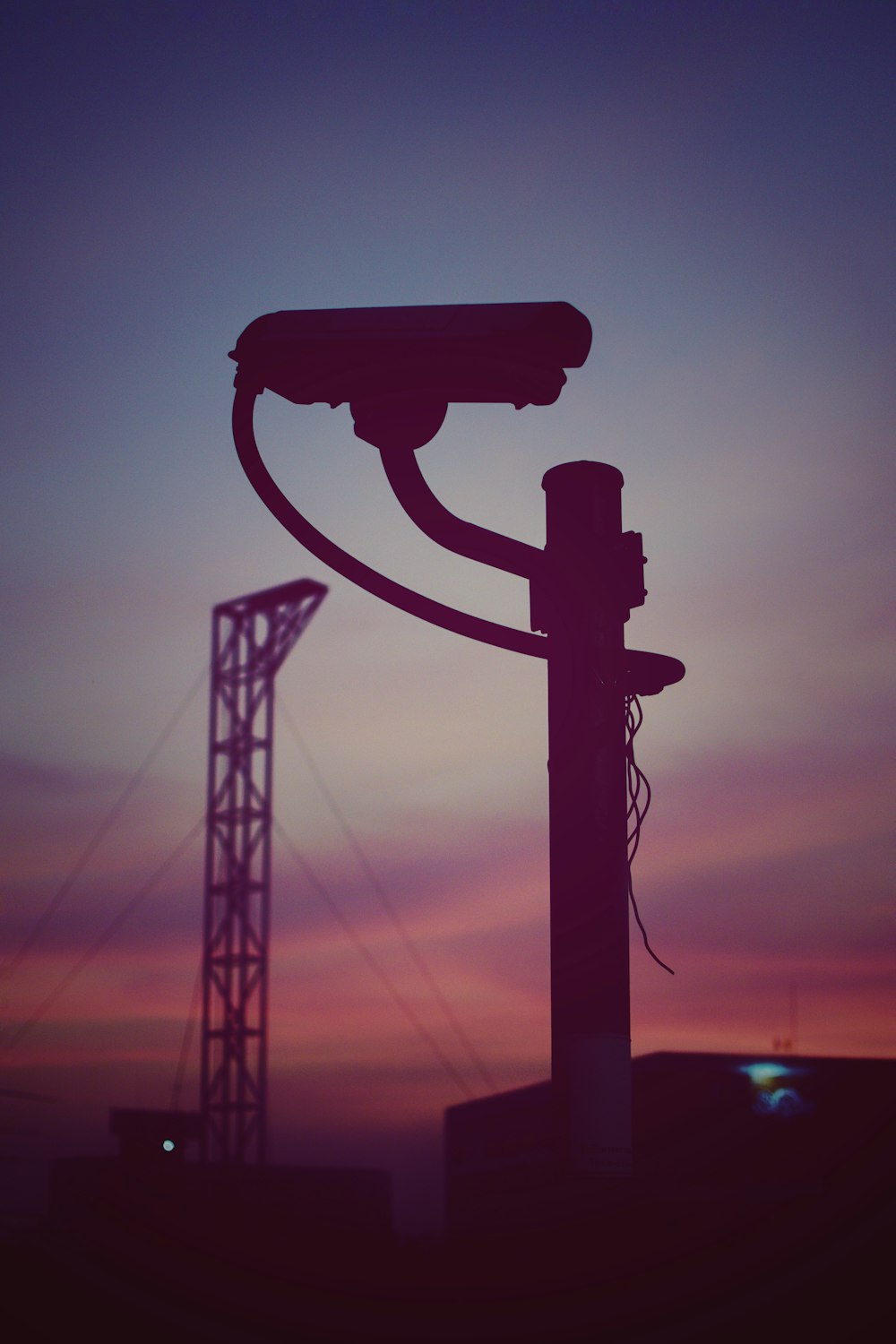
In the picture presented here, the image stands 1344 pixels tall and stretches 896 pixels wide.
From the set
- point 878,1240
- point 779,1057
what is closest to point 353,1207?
point 779,1057

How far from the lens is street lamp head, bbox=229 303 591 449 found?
4129 millimetres

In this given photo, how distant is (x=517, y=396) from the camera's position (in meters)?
4.32

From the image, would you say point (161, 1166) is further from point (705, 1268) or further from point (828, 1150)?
point (705, 1268)

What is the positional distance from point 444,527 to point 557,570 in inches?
17.3

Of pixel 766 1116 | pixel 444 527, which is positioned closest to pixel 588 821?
pixel 444 527

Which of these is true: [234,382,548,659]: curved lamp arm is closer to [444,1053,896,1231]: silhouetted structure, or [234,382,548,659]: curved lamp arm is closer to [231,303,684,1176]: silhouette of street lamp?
[231,303,684,1176]: silhouette of street lamp

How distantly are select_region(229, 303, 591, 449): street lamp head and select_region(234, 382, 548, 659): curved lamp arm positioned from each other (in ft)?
0.56

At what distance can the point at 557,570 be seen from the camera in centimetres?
432

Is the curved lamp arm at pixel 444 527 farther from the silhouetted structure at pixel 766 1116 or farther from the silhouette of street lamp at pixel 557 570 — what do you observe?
the silhouetted structure at pixel 766 1116

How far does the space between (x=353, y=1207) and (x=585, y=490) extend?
56.0 metres

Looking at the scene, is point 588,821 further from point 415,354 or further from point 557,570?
point 415,354

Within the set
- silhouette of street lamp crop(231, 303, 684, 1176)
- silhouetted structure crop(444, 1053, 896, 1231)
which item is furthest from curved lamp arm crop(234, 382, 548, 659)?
silhouetted structure crop(444, 1053, 896, 1231)

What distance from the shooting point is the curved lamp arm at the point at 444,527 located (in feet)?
14.4

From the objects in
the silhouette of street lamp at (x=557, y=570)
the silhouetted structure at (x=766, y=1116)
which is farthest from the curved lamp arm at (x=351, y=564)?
the silhouetted structure at (x=766, y=1116)
